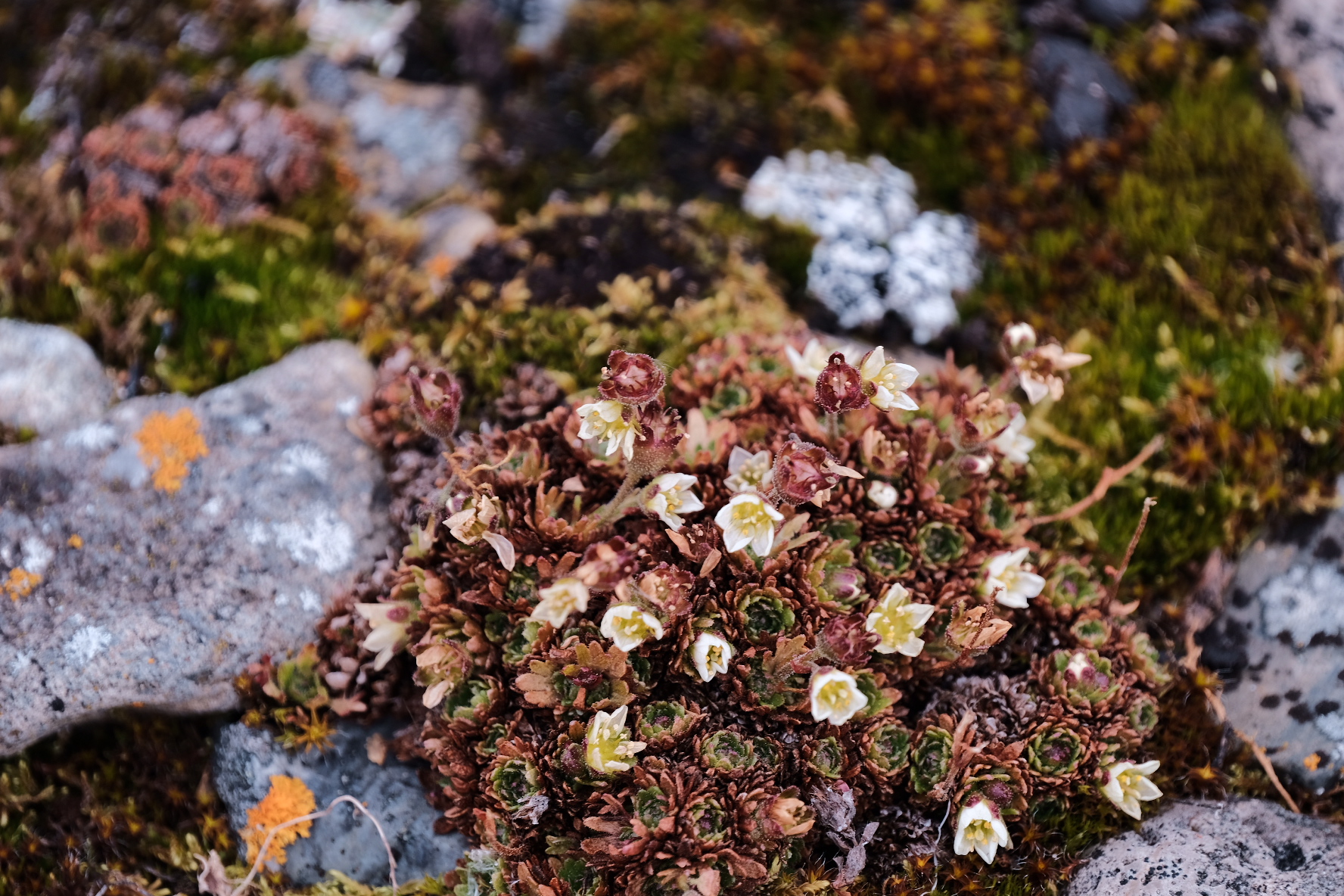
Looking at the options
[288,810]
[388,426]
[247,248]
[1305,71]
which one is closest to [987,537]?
[388,426]

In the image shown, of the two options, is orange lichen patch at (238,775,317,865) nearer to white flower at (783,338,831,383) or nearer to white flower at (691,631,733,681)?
white flower at (691,631,733,681)

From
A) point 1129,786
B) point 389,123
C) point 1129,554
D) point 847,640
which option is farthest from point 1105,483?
point 389,123

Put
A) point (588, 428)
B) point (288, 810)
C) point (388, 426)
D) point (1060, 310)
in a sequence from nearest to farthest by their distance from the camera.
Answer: point (588, 428)
point (288, 810)
point (388, 426)
point (1060, 310)

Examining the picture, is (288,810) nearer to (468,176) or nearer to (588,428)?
(588,428)

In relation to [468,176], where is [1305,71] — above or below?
above

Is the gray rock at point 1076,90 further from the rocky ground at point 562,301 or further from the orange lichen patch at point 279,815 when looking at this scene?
the orange lichen patch at point 279,815

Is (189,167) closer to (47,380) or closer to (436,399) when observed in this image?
(47,380)
